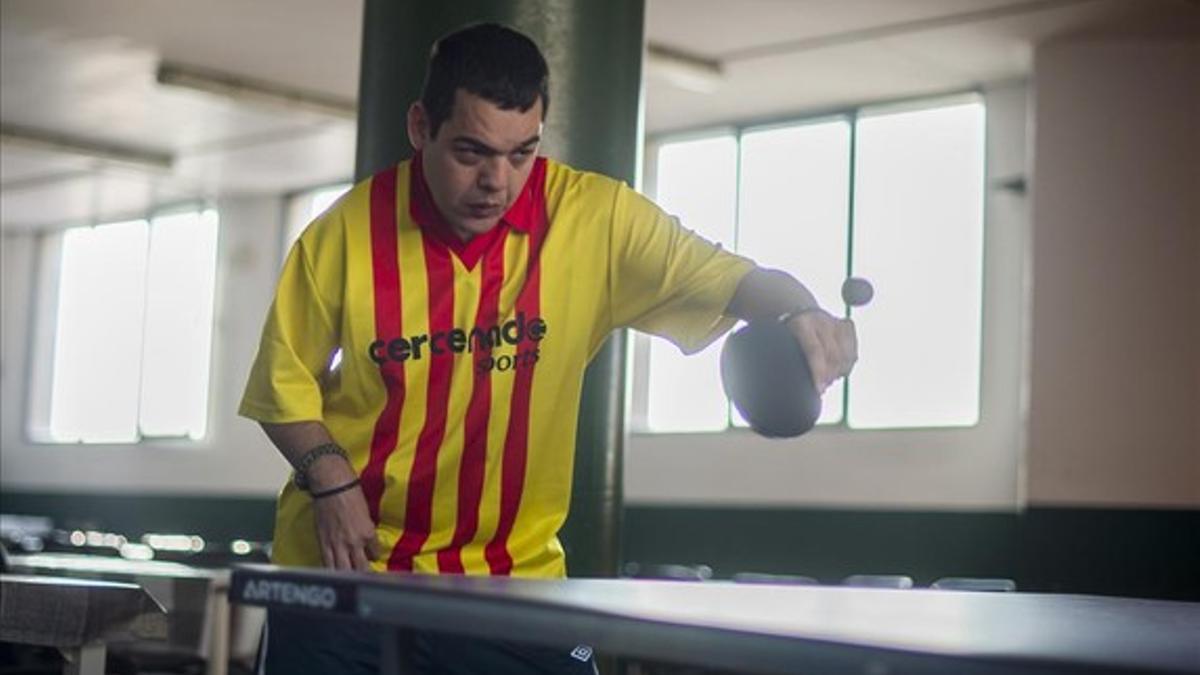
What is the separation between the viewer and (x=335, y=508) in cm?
209

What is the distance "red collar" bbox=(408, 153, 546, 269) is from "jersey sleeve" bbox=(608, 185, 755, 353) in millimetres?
100

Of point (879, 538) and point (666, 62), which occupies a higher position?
point (666, 62)

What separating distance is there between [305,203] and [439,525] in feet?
42.4

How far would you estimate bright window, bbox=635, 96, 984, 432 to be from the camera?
10.7 m

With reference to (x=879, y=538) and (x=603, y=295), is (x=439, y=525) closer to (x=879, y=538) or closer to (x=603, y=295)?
(x=603, y=295)

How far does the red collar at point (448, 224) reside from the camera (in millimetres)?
2227

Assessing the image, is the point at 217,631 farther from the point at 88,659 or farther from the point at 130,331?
the point at 130,331

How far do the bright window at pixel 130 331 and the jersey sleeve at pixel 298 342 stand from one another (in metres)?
13.6

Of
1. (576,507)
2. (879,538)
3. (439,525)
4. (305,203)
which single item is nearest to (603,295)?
(439,525)

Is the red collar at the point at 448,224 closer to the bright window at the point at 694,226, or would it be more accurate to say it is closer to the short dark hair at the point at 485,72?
the short dark hair at the point at 485,72

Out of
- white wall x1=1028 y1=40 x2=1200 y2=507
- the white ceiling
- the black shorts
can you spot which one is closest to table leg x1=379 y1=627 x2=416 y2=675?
the black shorts

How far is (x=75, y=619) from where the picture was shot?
8.57 feet

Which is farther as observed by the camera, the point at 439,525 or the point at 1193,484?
the point at 1193,484

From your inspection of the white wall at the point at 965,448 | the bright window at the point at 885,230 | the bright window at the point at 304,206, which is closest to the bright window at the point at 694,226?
the bright window at the point at 885,230
